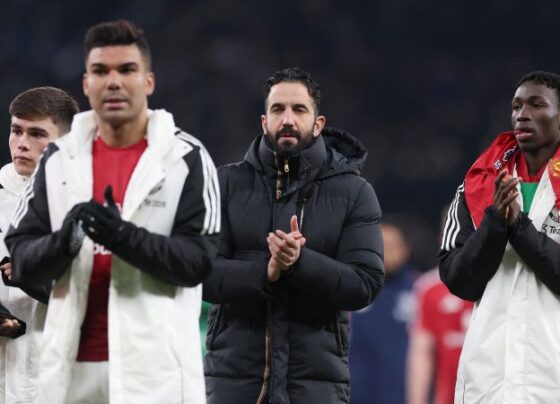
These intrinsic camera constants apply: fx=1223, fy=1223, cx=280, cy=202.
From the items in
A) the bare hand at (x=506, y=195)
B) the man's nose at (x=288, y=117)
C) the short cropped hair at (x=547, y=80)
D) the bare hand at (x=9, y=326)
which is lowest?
the bare hand at (x=9, y=326)

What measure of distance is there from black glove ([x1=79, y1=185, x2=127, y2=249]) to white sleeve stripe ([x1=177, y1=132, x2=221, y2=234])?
1.30 ft

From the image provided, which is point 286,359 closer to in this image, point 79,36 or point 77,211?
point 77,211

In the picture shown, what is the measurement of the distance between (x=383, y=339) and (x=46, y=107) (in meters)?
4.25

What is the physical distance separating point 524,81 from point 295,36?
899cm

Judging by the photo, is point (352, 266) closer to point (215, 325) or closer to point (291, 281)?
point (291, 281)

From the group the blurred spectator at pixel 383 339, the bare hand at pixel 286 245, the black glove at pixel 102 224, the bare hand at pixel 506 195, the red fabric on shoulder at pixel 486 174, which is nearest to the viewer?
the black glove at pixel 102 224

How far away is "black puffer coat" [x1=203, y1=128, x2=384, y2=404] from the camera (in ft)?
15.7

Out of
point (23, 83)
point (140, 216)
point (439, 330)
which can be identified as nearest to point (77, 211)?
point (140, 216)

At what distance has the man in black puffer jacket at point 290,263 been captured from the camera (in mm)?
4766

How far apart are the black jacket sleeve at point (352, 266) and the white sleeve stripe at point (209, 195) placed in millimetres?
685

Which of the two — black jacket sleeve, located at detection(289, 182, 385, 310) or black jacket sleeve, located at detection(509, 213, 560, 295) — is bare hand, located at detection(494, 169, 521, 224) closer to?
black jacket sleeve, located at detection(509, 213, 560, 295)

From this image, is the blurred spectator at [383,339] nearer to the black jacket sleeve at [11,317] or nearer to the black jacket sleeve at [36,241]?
the black jacket sleeve at [11,317]

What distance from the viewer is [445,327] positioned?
7.82 metres

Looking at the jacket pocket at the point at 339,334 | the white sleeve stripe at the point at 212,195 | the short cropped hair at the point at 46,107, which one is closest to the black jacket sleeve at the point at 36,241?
the white sleeve stripe at the point at 212,195
